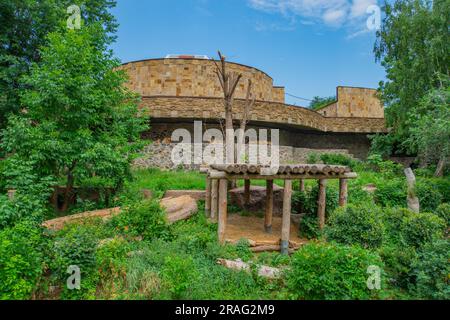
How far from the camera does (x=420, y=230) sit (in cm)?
652

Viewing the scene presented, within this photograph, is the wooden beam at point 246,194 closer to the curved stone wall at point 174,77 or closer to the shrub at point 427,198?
the shrub at point 427,198

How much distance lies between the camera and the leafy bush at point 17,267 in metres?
4.36

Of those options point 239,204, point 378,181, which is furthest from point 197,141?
point 378,181

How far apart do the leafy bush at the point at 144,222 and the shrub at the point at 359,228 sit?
3.91 m

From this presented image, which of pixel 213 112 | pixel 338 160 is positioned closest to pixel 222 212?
pixel 213 112

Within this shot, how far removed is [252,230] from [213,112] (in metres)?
7.35

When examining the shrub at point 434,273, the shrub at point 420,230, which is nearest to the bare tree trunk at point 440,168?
the shrub at point 420,230

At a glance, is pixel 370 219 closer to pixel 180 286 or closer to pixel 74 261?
pixel 180 286

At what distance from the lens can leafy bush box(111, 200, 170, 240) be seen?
7.15 meters

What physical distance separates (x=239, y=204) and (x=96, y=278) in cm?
690

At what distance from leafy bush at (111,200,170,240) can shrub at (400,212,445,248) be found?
537cm

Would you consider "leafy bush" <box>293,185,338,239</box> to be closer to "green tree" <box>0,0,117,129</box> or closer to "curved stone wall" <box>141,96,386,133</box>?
"curved stone wall" <box>141,96,386,133</box>

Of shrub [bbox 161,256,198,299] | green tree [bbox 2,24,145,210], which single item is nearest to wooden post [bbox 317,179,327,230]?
shrub [bbox 161,256,198,299]

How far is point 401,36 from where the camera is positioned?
17.1 meters
